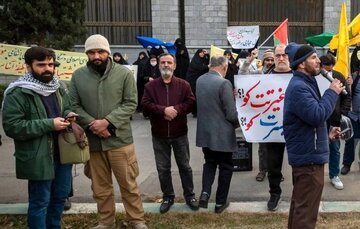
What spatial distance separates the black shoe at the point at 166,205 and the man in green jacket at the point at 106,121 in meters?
0.47

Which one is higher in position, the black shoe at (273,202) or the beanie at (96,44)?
the beanie at (96,44)

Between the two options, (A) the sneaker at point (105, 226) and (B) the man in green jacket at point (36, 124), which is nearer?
(B) the man in green jacket at point (36, 124)

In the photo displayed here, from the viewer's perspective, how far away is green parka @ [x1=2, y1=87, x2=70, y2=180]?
405 centimetres

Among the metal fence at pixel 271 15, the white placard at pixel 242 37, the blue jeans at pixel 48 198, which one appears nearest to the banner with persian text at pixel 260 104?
the blue jeans at pixel 48 198

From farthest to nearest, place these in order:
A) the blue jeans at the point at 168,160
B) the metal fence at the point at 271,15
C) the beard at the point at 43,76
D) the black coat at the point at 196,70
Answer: the metal fence at the point at 271,15 < the black coat at the point at 196,70 < the blue jeans at the point at 168,160 < the beard at the point at 43,76

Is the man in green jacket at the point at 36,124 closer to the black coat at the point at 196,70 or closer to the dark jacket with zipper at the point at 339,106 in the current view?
the dark jacket with zipper at the point at 339,106

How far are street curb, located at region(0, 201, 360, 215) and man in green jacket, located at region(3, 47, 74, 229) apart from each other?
144cm

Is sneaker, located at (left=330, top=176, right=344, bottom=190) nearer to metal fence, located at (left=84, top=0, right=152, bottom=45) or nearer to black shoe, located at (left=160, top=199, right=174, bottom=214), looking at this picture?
black shoe, located at (left=160, top=199, right=174, bottom=214)

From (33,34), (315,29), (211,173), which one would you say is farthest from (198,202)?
(315,29)

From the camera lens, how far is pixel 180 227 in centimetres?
509

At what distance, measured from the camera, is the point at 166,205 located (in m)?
5.56

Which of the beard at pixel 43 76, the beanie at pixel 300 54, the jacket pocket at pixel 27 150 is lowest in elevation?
the jacket pocket at pixel 27 150

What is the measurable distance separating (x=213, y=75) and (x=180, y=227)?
1704 millimetres

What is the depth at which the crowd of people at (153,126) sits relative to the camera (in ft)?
13.3
